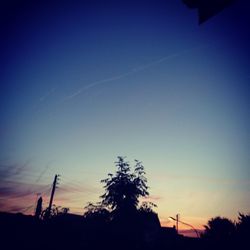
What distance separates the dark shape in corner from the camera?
163 centimetres

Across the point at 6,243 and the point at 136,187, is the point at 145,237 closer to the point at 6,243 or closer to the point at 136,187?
the point at 136,187

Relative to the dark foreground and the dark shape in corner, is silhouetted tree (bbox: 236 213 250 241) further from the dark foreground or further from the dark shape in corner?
the dark shape in corner

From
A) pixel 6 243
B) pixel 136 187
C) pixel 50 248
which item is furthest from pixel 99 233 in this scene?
pixel 136 187

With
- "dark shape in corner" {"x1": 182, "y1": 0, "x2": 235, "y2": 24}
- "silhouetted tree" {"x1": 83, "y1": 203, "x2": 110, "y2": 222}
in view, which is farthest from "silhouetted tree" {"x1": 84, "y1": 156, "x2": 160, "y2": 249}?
"dark shape in corner" {"x1": 182, "y1": 0, "x2": 235, "y2": 24}

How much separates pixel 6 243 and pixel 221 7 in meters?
32.2

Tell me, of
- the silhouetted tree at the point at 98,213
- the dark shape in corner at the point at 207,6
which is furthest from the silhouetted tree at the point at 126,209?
the dark shape in corner at the point at 207,6

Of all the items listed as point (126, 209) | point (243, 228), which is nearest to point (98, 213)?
point (126, 209)

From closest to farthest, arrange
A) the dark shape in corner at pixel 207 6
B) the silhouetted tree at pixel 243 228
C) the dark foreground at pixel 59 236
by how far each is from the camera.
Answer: the dark shape in corner at pixel 207 6, the silhouetted tree at pixel 243 228, the dark foreground at pixel 59 236

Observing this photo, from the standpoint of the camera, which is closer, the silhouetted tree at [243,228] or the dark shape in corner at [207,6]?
the dark shape in corner at [207,6]

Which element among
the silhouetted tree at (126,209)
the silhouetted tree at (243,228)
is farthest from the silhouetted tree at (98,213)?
the silhouetted tree at (243,228)

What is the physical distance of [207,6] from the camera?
170cm

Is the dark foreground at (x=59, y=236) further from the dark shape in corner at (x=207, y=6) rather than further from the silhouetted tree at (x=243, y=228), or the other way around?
the dark shape in corner at (x=207, y=6)

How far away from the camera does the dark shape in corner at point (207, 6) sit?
163 cm

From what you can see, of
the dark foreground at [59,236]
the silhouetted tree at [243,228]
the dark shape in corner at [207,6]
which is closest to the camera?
the dark shape in corner at [207,6]
